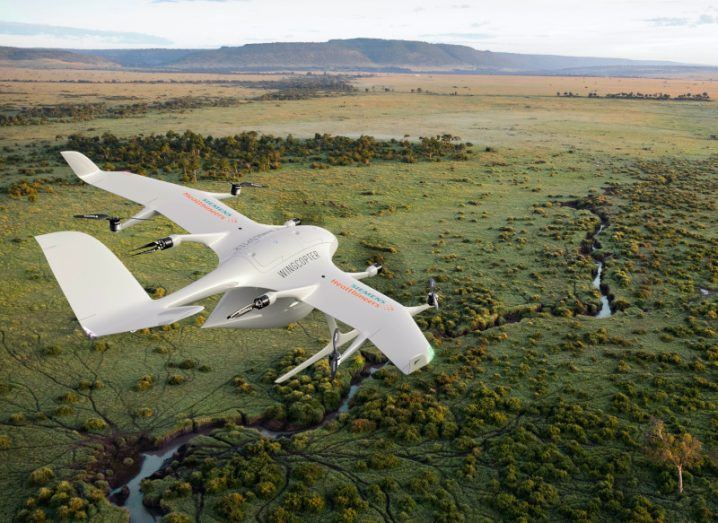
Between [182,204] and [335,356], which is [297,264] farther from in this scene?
[182,204]

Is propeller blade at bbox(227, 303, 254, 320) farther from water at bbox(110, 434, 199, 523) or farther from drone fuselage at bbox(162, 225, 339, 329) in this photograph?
water at bbox(110, 434, 199, 523)

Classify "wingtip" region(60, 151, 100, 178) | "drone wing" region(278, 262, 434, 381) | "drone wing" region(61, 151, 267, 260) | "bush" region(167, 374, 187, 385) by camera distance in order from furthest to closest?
"wingtip" region(60, 151, 100, 178) → "bush" region(167, 374, 187, 385) → "drone wing" region(61, 151, 267, 260) → "drone wing" region(278, 262, 434, 381)

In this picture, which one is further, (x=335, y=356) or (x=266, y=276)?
(x=266, y=276)

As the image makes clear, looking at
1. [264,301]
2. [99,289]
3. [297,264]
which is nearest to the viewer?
[99,289]

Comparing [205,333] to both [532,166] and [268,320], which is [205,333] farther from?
[532,166]

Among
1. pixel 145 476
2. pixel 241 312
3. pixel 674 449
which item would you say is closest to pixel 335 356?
pixel 241 312

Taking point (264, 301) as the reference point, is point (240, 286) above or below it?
below

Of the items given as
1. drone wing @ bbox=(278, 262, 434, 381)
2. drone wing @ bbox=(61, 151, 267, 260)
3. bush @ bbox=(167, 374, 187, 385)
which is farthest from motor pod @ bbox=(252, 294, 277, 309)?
bush @ bbox=(167, 374, 187, 385)

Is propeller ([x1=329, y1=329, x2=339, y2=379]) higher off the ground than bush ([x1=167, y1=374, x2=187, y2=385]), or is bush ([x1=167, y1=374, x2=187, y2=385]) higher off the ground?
propeller ([x1=329, y1=329, x2=339, y2=379])
